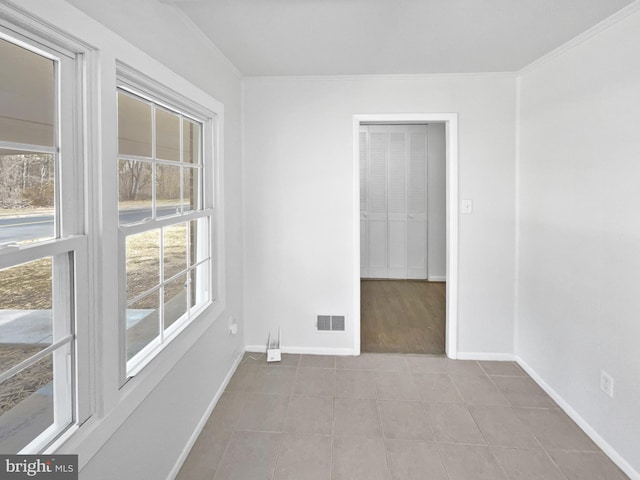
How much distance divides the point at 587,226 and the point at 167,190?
2.41m

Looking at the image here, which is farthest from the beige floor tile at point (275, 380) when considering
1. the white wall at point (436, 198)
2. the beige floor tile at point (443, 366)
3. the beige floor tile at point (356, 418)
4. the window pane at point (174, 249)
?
the white wall at point (436, 198)

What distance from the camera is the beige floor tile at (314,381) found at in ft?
9.16

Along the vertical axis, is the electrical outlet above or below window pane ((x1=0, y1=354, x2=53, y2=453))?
below

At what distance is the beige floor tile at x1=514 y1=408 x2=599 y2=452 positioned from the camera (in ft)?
7.18

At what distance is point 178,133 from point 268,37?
849mm

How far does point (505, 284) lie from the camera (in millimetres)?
3273

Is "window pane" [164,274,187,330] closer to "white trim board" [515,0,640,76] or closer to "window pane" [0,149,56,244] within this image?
"window pane" [0,149,56,244]

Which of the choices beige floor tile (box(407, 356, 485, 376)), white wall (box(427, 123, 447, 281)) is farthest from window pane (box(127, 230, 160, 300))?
white wall (box(427, 123, 447, 281))

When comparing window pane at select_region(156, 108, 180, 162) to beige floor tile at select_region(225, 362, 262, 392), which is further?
beige floor tile at select_region(225, 362, 262, 392)

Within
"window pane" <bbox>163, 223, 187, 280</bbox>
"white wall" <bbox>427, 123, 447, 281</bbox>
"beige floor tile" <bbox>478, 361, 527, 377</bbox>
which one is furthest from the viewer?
"white wall" <bbox>427, 123, 447, 281</bbox>

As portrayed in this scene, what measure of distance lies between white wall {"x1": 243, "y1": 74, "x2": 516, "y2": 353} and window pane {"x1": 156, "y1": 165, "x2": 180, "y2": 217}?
1225mm

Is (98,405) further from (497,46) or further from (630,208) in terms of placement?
(497,46)

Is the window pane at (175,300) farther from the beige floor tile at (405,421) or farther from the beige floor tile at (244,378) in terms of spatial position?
the beige floor tile at (405,421)

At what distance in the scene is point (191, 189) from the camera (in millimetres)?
2416
